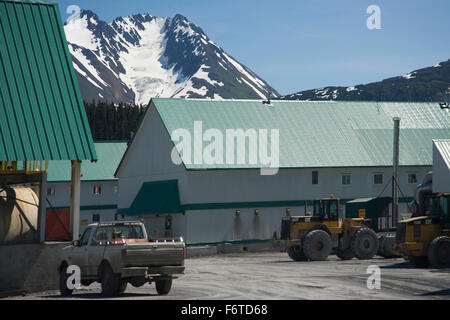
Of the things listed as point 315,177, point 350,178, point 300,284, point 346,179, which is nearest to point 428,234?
point 300,284

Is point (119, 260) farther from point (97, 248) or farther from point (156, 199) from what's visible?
point (156, 199)

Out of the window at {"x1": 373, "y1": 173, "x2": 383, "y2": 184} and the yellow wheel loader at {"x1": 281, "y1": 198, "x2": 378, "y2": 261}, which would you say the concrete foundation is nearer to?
the yellow wheel loader at {"x1": 281, "y1": 198, "x2": 378, "y2": 261}

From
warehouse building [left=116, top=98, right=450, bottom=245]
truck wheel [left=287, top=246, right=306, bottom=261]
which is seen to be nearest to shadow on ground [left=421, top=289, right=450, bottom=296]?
truck wheel [left=287, top=246, right=306, bottom=261]

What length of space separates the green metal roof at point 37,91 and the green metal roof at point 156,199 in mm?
27469

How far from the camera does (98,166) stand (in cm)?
8462

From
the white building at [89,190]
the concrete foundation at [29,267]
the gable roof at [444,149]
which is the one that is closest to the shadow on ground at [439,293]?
the concrete foundation at [29,267]

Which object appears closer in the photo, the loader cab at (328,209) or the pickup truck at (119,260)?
the pickup truck at (119,260)

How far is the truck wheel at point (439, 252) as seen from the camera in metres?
34.5

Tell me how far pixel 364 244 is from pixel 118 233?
18.8 meters

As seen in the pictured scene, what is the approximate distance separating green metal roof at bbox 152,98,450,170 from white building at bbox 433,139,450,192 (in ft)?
43.7

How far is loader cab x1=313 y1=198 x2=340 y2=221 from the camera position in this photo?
42406 millimetres

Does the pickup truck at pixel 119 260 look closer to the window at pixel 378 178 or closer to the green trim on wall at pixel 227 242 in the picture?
the green trim on wall at pixel 227 242

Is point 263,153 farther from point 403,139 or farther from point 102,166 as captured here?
point 102,166

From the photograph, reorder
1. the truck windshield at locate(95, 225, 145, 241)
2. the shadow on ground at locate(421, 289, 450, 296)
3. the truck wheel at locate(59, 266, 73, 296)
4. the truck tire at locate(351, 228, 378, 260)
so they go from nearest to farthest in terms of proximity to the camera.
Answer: the shadow on ground at locate(421, 289, 450, 296)
the truck windshield at locate(95, 225, 145, 241)
the truck wheel at locate(59, 266, 73, 296)
the truck tire at locate(351, 228, 378, 260)
